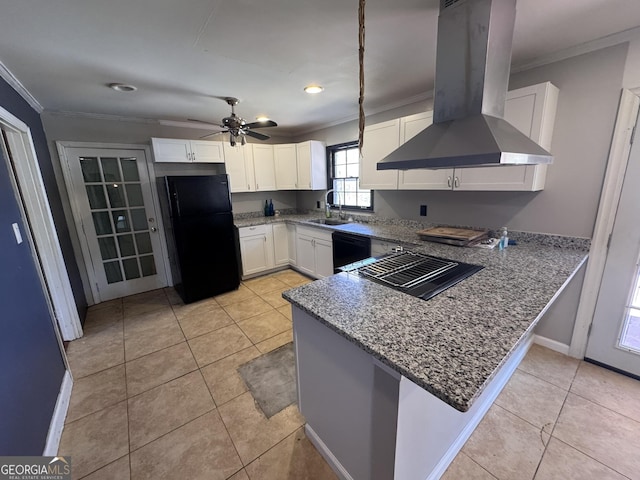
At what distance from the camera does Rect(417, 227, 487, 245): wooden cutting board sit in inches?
85.5

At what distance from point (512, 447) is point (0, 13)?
350 centimetres

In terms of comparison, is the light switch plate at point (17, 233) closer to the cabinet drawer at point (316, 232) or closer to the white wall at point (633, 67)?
the cabinet drawer at point (316, 232)

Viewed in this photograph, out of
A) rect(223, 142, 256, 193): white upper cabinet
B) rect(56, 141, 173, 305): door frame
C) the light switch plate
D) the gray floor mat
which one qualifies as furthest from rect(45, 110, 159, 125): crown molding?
the gray floor mat

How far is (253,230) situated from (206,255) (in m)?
0.78

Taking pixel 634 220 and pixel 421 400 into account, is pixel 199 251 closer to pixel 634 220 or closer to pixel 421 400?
pixel 421 400

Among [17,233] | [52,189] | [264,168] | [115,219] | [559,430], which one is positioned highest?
[264,168]

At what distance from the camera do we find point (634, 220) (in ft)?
5.84

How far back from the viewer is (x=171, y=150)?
11.0ft

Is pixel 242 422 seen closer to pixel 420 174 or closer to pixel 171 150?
pixel 420 174

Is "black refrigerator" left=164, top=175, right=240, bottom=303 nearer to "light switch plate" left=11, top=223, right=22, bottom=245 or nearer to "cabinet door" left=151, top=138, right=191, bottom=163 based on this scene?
"cabinet door" left=151, top=138, right=191, bottom=163

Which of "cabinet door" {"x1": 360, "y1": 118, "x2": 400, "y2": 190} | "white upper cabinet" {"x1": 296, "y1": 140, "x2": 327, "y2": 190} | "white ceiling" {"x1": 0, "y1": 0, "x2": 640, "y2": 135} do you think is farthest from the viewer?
"white upper cabinet" {"x1": 296, "y1": 140, "x2": 327, "y2": 190}

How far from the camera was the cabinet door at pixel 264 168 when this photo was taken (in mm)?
4035

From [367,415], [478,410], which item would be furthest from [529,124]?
[367,415]

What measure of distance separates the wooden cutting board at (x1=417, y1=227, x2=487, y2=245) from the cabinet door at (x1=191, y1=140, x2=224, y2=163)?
2.95m
